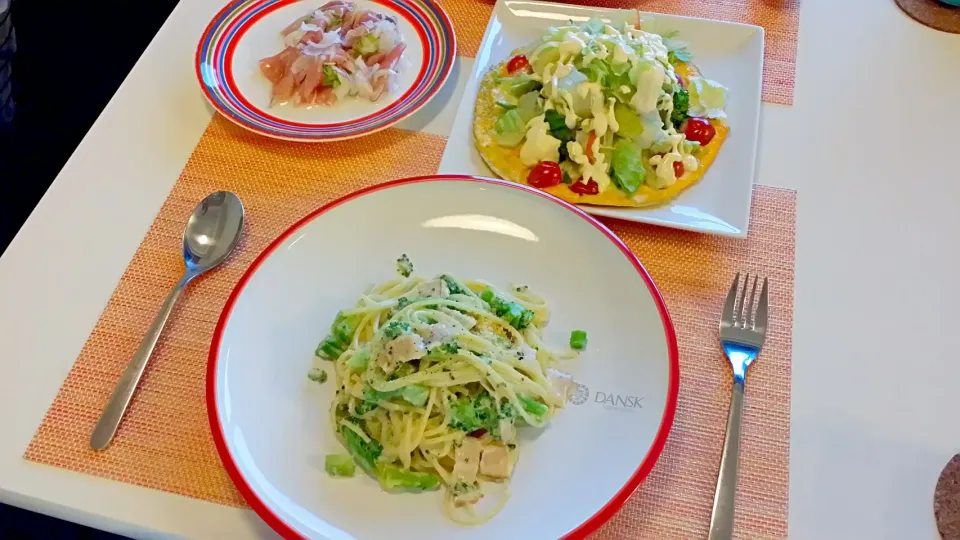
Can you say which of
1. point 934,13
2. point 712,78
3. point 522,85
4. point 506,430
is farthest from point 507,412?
point 934,13

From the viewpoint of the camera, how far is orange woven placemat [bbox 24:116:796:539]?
113cm

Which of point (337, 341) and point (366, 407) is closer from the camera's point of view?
point (366, 407)

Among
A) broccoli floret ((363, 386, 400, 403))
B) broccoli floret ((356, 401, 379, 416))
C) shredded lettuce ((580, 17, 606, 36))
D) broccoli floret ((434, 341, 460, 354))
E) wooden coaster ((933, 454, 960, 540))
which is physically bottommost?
wooden coaster ((933, 454, 960, 540))

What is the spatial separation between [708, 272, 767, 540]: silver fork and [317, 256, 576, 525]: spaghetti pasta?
0.86ft

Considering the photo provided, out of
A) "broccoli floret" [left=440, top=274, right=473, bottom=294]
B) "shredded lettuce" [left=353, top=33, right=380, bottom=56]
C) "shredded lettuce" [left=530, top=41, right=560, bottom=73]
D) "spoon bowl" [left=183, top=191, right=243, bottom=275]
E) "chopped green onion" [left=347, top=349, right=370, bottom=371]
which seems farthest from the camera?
"shredded lettuce" [left=353, top=33, right=380, bottom=56]

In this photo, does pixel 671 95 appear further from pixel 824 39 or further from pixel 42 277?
pixel 42 277

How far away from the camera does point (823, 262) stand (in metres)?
1.41


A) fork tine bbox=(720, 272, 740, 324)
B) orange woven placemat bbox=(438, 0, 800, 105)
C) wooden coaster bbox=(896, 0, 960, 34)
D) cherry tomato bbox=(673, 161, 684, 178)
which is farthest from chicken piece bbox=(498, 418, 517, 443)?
wooden coaster bbox=(896, 0, 960, 34)

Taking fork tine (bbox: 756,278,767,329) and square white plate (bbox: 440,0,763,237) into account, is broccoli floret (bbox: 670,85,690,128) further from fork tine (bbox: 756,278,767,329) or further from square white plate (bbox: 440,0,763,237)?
fork tine (bbox: 756,278,767,329)

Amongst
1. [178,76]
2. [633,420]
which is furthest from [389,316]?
[178,76]

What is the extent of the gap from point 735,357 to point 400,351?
58cm

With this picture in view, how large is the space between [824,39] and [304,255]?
143 cm

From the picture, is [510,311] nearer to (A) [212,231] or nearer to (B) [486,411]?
(B) [486,411]

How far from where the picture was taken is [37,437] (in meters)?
1.18
